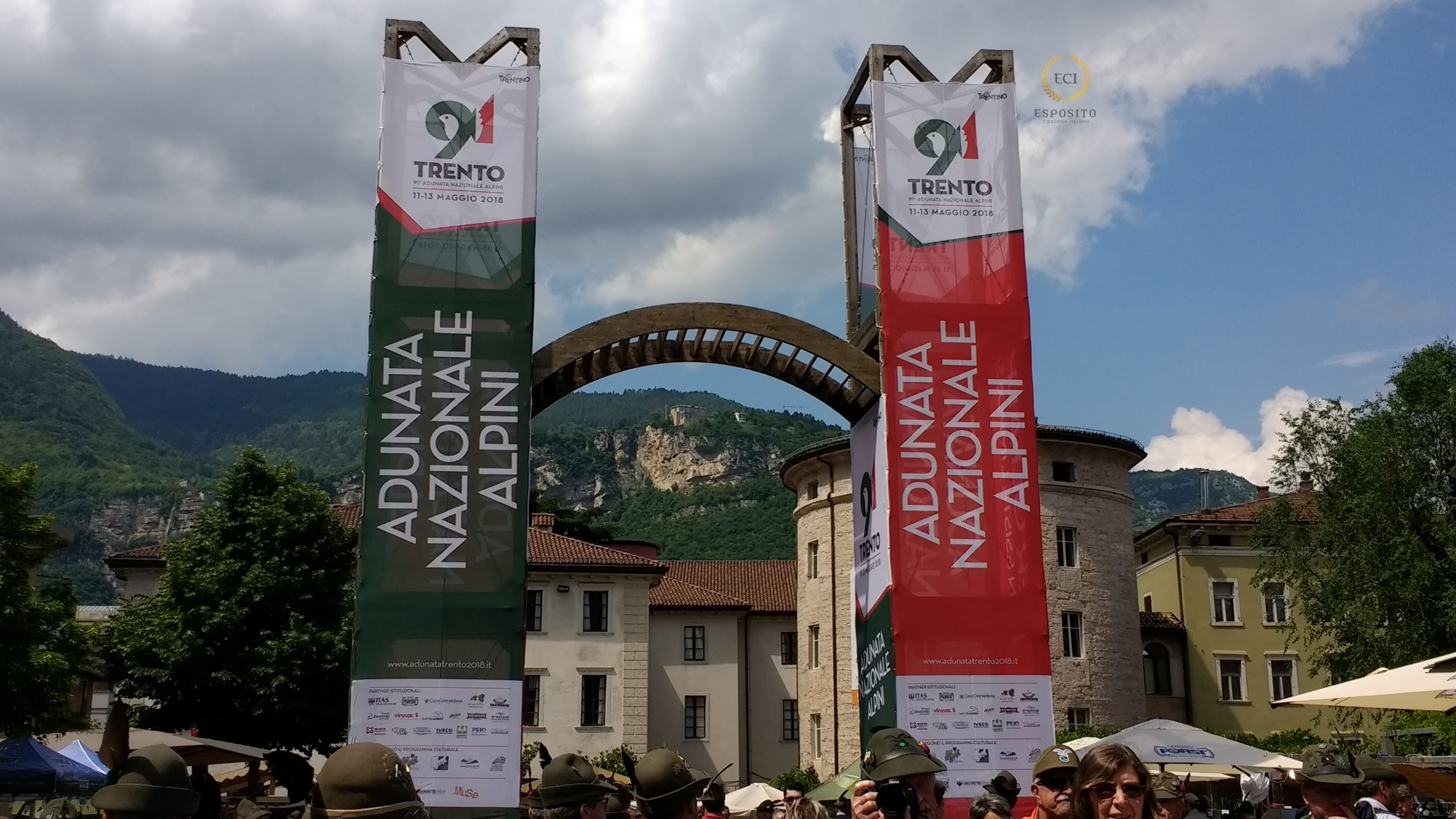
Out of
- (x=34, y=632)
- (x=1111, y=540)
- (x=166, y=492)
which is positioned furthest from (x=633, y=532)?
(x=34, y=632)

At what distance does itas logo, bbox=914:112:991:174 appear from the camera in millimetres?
20938

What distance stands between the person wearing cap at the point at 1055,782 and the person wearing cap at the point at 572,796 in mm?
2396

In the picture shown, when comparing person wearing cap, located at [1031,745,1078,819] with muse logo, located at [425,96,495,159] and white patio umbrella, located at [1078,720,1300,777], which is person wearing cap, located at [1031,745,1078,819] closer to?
white patio umbrella, located at [1078,720,1300,777]

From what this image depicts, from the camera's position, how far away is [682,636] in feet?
185

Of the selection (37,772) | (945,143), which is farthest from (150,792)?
(945,143)

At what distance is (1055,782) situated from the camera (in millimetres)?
6820

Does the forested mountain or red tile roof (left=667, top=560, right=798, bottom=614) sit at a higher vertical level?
the forested mountain

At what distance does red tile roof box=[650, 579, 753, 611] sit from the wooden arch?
114ft

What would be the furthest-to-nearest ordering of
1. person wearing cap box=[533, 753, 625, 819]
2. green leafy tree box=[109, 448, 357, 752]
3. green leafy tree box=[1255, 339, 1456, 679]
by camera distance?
green leafy tree box=[1255, 339, 1456, 679]
green leafy tree box=[109, 448, 357, 752]
person wearing cap box=[533, 753, 625, 819]

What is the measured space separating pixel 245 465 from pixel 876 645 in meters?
24.5

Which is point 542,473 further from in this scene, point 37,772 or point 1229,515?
point 37,772

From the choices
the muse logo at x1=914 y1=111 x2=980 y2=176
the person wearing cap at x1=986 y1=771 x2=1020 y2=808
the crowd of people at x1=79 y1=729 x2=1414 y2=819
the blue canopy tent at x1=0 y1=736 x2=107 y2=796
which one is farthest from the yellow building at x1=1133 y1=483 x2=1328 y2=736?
the crowd of people at x1=79 y1=729 x2=1414 y2=819

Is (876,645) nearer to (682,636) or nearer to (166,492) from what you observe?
(682,636)

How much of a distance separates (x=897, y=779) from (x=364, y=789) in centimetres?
283
